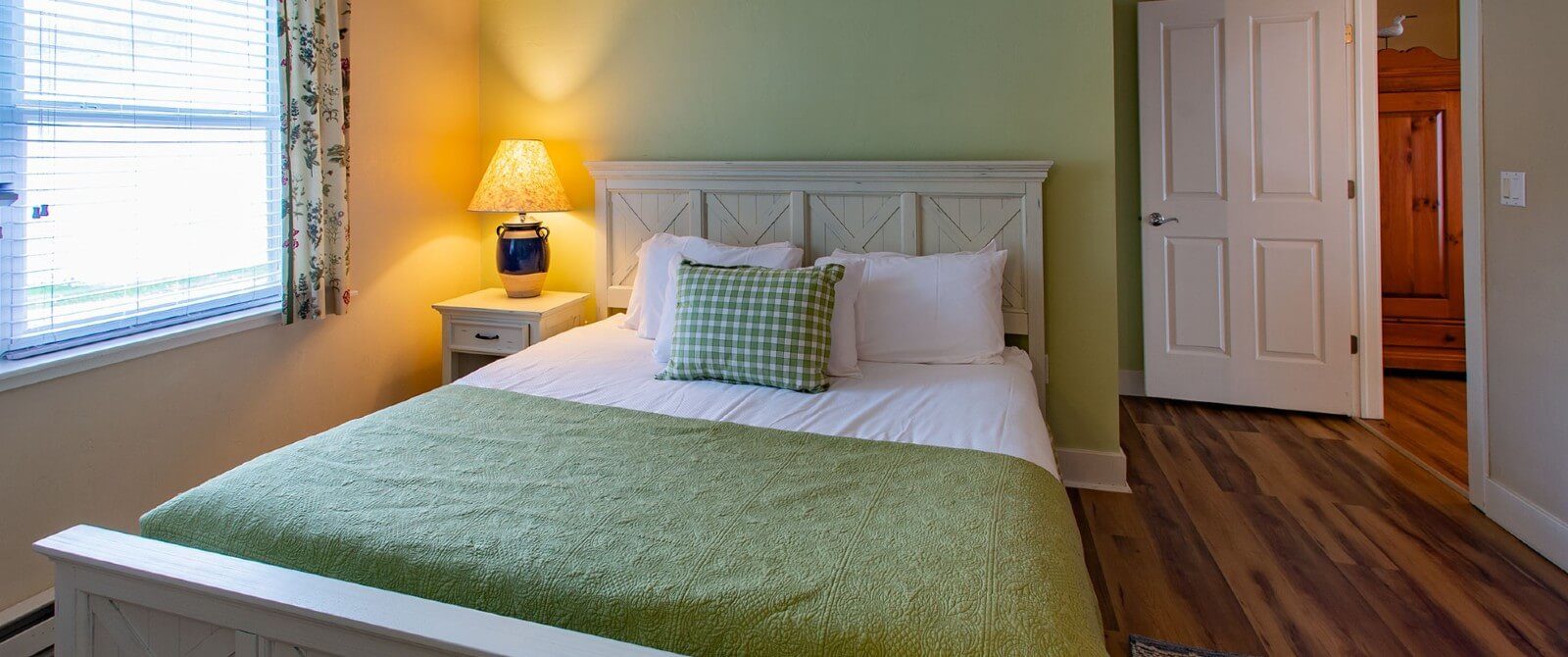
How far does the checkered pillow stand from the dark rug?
0.95 meters

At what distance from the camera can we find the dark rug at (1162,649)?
75.2 inches

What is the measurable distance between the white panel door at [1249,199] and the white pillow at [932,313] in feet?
5.52

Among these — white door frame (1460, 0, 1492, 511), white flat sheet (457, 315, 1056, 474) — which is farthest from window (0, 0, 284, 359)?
white door frame (1460, 0, 1492, 511)

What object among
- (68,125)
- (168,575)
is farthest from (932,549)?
(68,125)

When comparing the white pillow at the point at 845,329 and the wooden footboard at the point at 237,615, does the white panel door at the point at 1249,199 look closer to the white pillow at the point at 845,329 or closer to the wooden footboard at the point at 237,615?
the white pillow at the point at 845,329

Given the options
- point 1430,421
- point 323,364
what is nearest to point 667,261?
point 323,364

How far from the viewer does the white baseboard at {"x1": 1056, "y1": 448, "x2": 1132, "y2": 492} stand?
9.59ft

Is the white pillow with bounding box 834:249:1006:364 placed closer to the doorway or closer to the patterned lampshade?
the patterned lampshade

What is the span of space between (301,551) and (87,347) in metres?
1.24

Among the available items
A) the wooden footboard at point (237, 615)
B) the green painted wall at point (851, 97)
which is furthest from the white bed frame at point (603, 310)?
the green painted wall at point (851, 97)

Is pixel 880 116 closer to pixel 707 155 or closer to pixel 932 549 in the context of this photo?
pixel 707 155

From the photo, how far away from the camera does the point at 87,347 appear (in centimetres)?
214

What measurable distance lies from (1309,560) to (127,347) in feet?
10.4

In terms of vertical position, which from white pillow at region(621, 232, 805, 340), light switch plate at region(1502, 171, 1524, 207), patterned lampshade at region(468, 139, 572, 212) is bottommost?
white pillow at region(621, 232, 805, 340)
